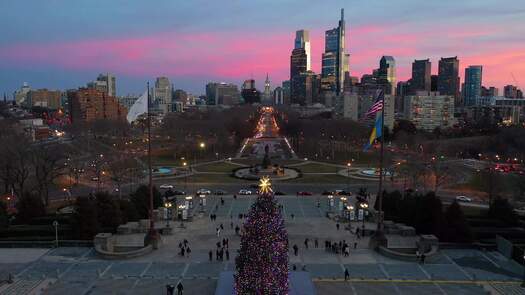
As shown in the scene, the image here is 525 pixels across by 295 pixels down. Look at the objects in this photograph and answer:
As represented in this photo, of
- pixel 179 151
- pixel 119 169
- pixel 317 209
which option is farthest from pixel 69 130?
pixel 317 209

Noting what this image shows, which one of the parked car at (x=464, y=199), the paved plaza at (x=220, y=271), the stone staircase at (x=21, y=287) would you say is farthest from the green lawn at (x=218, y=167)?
the stone staircase at (x=21, y=287)

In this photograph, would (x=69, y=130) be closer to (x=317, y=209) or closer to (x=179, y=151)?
(x=179, y=151)

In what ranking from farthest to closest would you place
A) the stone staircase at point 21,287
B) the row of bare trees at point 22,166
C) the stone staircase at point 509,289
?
the row of bare trees at point 22,166, the stone staircase at point 509,289, the stone staircase at point 21,287

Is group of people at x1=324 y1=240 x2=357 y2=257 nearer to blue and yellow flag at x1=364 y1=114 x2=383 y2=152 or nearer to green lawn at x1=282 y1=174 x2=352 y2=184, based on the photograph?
blue and yellow flag at x1=364 y1=114 x2=383 y2=152

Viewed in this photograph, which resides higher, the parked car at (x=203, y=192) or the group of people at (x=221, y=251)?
the group of people at (x=221, y=251)

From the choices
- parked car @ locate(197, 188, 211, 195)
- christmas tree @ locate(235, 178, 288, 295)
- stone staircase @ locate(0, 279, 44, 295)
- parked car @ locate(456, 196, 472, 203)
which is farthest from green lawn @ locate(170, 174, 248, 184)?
christmas tree @ locate(235, 178, 288, 295)

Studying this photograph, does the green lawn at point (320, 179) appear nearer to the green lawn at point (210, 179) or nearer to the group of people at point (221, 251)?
the green lawn at point (210, 179)

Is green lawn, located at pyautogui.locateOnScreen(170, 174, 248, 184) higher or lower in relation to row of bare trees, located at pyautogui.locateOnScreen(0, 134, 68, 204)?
lower
